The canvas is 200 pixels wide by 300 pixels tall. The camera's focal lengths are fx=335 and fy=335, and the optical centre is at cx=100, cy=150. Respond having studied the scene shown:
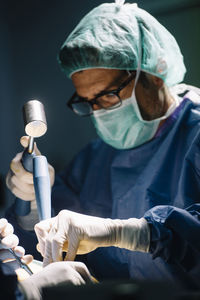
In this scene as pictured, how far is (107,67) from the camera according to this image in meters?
1.64

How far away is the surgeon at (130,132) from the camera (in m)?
1.47

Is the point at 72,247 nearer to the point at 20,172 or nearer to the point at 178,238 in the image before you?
the point at 178,238

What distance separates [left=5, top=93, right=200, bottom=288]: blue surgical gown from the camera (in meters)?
1.21

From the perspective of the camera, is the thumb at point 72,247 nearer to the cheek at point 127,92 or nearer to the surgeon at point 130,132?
the surgeon at point 130,132

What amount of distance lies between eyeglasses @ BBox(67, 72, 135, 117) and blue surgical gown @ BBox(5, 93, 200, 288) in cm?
29

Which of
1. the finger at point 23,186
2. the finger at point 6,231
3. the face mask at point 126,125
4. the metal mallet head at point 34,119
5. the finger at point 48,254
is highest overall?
the metal mallet head at point 34,119

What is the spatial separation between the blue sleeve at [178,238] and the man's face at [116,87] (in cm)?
68

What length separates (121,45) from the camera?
5.32 feet

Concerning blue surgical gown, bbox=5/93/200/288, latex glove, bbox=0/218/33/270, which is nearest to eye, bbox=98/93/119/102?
blue surgical gown, bbox=5/93/200/288

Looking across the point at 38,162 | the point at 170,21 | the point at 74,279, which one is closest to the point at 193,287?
the point at 74,279

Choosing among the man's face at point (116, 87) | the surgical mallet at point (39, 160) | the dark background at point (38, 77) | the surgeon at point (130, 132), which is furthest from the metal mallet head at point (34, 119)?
the dark background at point (38, 77)

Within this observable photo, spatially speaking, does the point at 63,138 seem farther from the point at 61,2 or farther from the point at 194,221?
the point at 194,221

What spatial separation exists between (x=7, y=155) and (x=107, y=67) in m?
1.22

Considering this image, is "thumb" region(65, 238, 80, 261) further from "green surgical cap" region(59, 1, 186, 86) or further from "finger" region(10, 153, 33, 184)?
"green surgical cap" region(59, 1, 186, 86)
